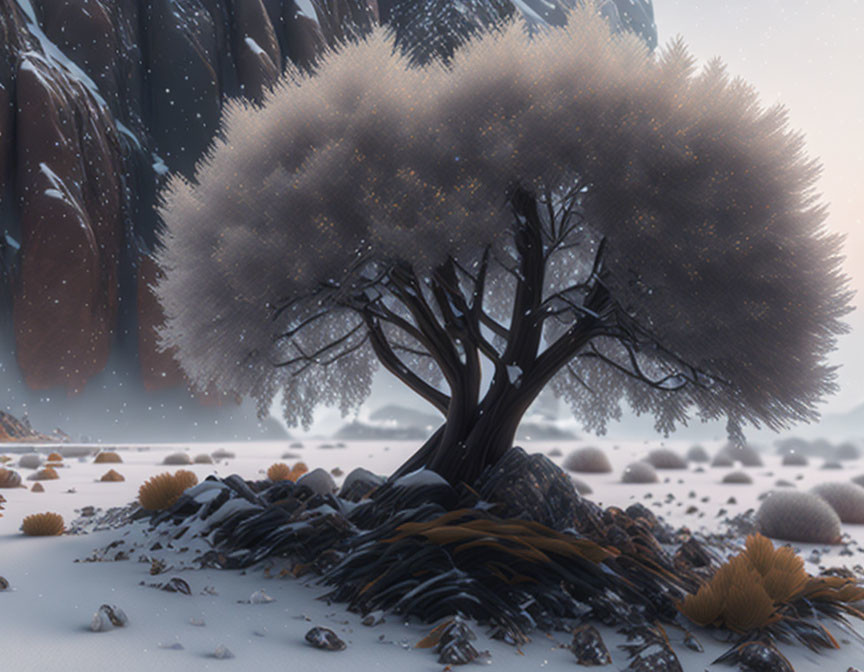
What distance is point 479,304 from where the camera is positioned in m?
8.00

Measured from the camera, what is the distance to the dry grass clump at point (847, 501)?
1180cm

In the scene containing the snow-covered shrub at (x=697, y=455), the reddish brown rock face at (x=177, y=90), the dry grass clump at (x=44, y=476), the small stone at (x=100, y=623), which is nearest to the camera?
the small stone at (x=100, y=623)

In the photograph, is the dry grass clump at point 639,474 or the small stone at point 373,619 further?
the dry grass clump at point 639,474

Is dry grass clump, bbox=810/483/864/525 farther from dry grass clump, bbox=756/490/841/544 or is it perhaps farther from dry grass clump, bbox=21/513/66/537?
dry grass clump, bbox=21/513/66/537

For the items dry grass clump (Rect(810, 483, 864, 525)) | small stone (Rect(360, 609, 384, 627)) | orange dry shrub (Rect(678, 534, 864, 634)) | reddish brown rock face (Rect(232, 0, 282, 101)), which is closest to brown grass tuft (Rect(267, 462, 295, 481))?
small stone (Rect(360, 609, 384, 627))

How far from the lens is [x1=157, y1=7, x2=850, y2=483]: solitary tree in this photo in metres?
6.85

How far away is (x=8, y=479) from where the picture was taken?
11.9 metres

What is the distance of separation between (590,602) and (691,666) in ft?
3.33

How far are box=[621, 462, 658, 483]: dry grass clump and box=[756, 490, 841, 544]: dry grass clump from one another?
5.70 metres

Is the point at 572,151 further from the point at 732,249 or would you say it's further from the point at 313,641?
the point at 313,641

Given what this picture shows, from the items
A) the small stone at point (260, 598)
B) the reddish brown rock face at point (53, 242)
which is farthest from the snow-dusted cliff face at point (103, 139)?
the small stone at point (260, 598)

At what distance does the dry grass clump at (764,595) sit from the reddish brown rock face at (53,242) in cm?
3106

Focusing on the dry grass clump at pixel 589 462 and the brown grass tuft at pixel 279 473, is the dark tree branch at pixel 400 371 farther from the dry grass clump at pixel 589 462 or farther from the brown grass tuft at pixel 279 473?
the dry grass clump at pixel 589 462

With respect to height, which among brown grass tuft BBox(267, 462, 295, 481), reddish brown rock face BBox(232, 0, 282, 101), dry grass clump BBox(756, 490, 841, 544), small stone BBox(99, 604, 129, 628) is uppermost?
reddish brown rock face BBox(232, 0, 282, 101)
